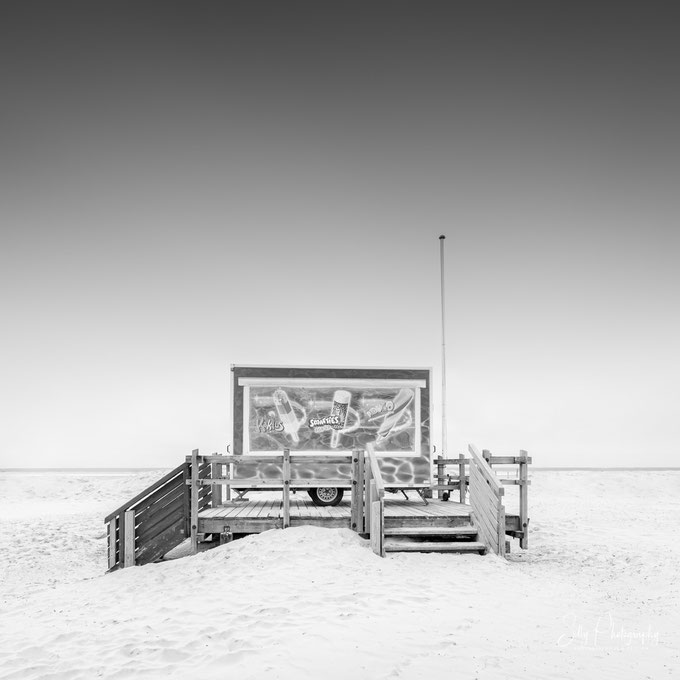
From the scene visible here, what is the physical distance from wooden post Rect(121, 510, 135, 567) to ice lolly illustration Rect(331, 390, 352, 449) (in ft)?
13.5

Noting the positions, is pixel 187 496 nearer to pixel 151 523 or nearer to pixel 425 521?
pixel 151 523

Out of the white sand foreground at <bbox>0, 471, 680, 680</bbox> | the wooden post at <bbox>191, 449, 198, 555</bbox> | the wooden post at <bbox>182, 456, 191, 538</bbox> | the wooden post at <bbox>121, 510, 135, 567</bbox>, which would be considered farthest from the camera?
the wooden post at <bbox>182, 456, 191, 538</bbox>

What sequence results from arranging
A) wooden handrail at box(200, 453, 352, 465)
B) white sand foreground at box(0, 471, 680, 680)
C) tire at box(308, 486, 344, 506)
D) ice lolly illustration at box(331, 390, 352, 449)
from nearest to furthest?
white sand foreground at box(0, 471, 680, 680) < wooden handrail at box(200, 453, 352, 465) < ice lolly illustration at box(331, 390, 352, 449) < tire at box(308, 486, 344, 506)

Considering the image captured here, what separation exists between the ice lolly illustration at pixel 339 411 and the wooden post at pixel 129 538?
13.5 ft

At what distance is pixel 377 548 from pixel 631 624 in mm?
3784

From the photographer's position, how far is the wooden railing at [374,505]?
9.18 m

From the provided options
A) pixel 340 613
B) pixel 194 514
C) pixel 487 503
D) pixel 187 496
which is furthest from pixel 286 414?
pixel 340 613

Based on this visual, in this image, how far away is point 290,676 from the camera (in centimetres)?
494

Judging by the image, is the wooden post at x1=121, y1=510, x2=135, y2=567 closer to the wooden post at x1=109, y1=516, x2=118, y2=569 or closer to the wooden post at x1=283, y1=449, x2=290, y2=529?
the wooden post at x1=109, y1=516, x2=118, y2=569

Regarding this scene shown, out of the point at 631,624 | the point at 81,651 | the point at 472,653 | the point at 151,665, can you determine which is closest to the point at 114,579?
the point at 81,651

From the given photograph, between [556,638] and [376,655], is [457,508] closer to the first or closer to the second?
[556,638]

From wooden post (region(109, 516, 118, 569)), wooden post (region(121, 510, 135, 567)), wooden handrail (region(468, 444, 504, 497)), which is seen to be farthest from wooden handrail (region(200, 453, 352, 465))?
wooden handrail (region(468, 444, 504, 497))

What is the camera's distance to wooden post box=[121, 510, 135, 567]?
389 inches

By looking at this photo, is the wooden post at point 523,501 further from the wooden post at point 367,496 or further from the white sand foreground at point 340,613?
the wooden post at point 367,496
